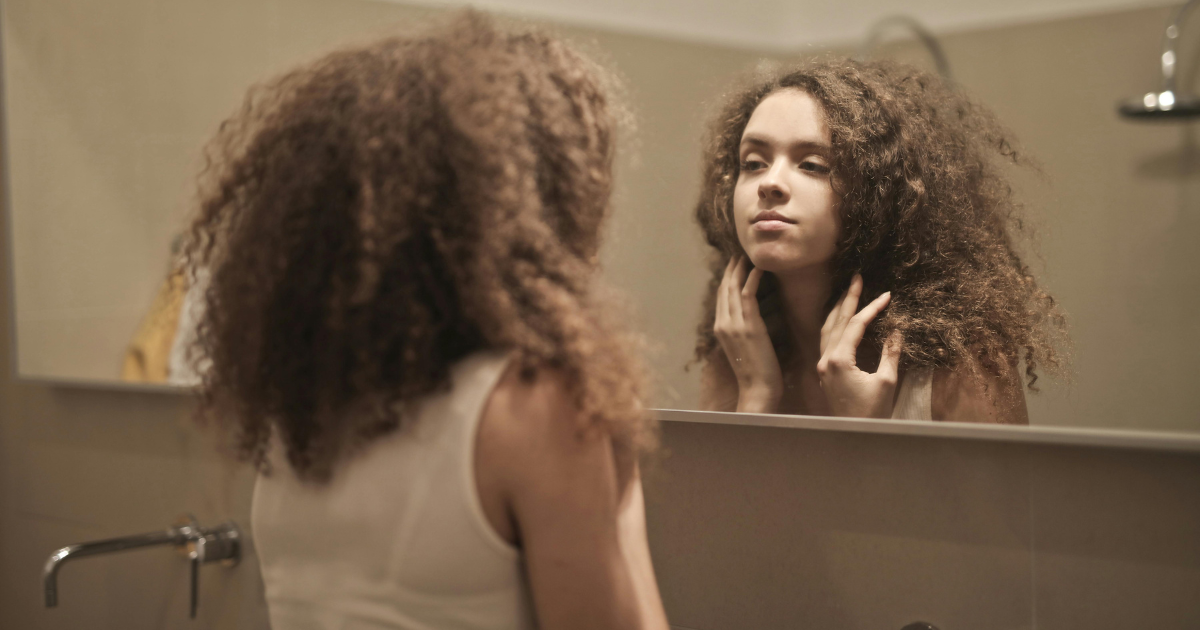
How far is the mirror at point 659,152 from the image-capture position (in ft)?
2.45

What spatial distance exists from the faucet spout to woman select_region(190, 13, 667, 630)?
68 centimetres

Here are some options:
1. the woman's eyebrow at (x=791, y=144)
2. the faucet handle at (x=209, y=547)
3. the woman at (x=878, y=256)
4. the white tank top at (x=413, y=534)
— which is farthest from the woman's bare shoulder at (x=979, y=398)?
the faucet handle at (x=209, y=547)

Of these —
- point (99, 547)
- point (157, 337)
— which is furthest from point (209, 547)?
point (157, 337)

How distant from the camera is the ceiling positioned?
850 mm

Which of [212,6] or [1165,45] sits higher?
[212,6]

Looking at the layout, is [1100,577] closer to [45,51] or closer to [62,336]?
[62,336]

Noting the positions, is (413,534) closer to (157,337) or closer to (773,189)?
(773,189)

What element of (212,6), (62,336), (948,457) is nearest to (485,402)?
(948,457)

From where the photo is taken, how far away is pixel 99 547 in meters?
1.29

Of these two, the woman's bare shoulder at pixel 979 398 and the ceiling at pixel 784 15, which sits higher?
the ceiling at pixel 784 15

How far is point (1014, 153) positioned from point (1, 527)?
5.46 ft

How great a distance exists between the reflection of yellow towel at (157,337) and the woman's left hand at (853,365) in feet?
3.08

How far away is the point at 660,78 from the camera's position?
986 mm

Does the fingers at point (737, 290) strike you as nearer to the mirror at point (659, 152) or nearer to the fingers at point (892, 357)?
the mirror at point (659, 152)
